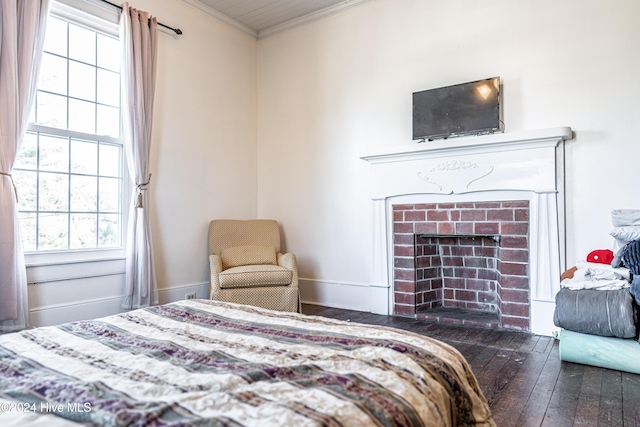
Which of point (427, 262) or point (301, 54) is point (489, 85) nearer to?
point (427, 262)

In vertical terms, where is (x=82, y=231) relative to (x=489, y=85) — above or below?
below

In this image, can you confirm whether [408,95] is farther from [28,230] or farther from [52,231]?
[28,230]

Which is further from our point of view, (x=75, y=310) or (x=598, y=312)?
(x=75, y=310)

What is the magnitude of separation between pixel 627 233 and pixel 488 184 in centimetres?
102

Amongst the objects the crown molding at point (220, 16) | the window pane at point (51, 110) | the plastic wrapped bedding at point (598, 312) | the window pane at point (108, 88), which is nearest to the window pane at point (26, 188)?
the window pane at point (51, 110)

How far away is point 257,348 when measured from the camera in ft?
3.97

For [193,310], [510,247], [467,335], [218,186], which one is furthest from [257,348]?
[218,186]

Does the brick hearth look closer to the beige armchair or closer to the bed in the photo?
the beige armchair

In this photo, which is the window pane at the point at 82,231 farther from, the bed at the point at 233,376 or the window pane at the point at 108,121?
the bed at the point at 233,376

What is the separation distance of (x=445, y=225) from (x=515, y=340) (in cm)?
110

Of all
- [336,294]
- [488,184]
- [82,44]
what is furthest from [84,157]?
[488,184]

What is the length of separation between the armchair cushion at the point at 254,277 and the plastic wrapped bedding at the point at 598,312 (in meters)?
2.15

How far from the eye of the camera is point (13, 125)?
2.78 m

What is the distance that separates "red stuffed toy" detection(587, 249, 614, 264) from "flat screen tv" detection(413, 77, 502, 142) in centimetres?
119
